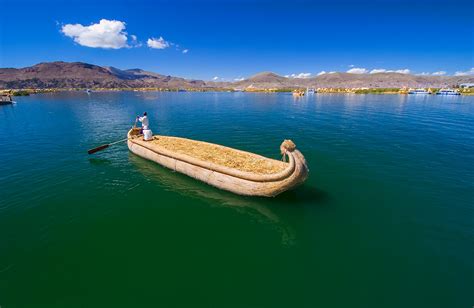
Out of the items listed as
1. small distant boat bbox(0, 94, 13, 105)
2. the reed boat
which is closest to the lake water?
the reed boat

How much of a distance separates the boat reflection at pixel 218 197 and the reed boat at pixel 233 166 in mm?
453

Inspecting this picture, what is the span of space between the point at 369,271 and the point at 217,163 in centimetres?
977

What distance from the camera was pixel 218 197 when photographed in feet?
43.7

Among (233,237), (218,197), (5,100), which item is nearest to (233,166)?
(218,197)

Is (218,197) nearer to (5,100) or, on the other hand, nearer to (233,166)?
(233,166)

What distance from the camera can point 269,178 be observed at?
1188 centimetres

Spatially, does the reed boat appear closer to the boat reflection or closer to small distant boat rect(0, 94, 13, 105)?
the boat reflection

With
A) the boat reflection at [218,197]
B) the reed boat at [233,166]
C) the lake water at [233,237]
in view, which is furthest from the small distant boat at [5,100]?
the boat reflection at [218,197]

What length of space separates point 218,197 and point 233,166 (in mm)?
2218

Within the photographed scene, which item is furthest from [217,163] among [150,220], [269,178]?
[150,220]

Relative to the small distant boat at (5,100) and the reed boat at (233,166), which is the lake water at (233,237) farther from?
the small distant boat at (5,100)

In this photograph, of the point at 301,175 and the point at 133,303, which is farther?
the point at 301,175

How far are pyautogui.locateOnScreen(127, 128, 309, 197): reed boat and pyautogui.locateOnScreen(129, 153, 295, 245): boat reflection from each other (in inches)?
17.9

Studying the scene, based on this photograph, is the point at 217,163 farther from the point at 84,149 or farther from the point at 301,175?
the point at 84,149
